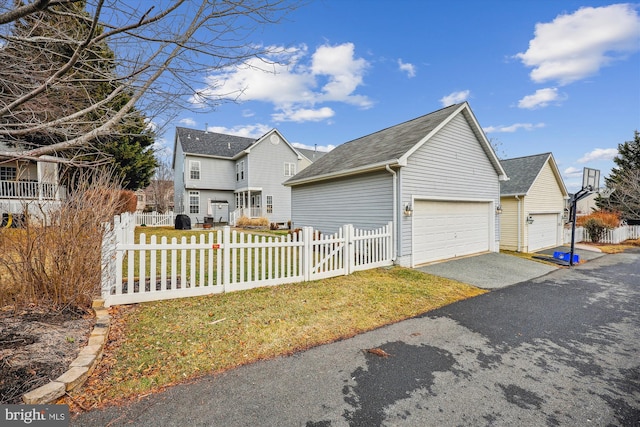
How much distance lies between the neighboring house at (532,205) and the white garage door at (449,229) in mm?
3194

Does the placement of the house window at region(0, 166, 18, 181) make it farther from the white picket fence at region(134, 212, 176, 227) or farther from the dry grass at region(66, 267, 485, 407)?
the dry grass at region(66, 267, 485, 407)

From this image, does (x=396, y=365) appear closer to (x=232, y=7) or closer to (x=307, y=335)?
(x=307, y=335)

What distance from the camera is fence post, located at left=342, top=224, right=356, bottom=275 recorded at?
7.13m

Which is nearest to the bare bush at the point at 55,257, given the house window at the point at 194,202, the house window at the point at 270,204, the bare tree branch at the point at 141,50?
the bare tree branch at the point at 141,50

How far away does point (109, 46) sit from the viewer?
142 inches

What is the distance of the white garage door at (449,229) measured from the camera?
9.08 metres

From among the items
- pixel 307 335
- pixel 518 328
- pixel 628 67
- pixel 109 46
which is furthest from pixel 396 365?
pixel 628 67

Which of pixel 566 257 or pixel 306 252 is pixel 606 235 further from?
pixel 306 252

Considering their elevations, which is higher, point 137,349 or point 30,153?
point 30,153

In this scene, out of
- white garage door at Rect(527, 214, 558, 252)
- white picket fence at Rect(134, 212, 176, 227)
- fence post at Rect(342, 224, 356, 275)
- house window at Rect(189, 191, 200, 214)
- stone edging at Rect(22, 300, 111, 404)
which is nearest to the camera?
stone edging at Rect(22, 300, 111, 404)

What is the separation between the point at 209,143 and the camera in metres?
24.7

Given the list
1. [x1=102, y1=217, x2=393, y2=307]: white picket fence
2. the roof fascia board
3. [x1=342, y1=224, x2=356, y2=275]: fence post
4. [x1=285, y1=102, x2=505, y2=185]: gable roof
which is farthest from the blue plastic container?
[x1=342, y1=224, x2=356, y2=275]: fence post

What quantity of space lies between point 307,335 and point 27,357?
3010 millimetres

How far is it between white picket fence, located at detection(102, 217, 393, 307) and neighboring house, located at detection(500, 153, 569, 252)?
9.08 meters
